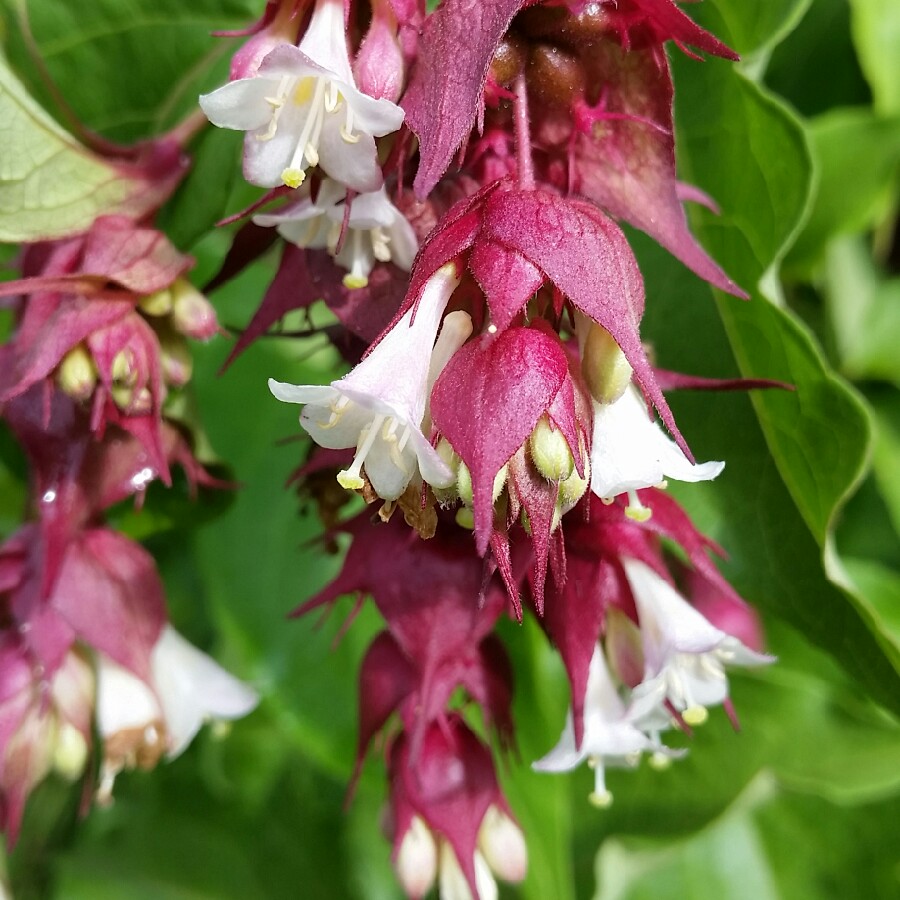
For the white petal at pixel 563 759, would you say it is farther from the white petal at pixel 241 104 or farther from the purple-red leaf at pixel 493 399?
the white petal at pixel 241 104

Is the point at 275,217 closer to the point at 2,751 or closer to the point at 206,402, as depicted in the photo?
the point at 2,751

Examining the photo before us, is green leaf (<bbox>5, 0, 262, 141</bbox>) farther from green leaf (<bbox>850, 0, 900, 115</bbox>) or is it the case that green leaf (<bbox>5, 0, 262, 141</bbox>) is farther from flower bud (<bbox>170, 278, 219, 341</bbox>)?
green leaf (<bbox>850, 0, 900, 115</bbox>)

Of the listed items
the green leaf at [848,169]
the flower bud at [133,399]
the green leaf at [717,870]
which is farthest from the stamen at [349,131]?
the green leaf at [717,870]

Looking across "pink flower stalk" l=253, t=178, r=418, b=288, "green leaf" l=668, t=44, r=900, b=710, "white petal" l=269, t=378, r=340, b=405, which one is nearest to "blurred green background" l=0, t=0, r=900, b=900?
"green leaf" l=668, t=44, r=900, b=710

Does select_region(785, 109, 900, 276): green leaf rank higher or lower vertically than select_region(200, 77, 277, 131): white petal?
lower

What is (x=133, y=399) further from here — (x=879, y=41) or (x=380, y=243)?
(x=879, y=41)

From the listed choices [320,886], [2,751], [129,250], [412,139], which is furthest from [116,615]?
[320,886]

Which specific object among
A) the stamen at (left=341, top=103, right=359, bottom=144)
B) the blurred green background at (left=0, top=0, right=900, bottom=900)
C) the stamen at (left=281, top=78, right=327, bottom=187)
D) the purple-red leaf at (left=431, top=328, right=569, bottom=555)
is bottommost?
the blurred green background at (left=0, top=0, right=900, bottom=900)

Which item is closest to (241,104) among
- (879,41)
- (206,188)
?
(206,188)
